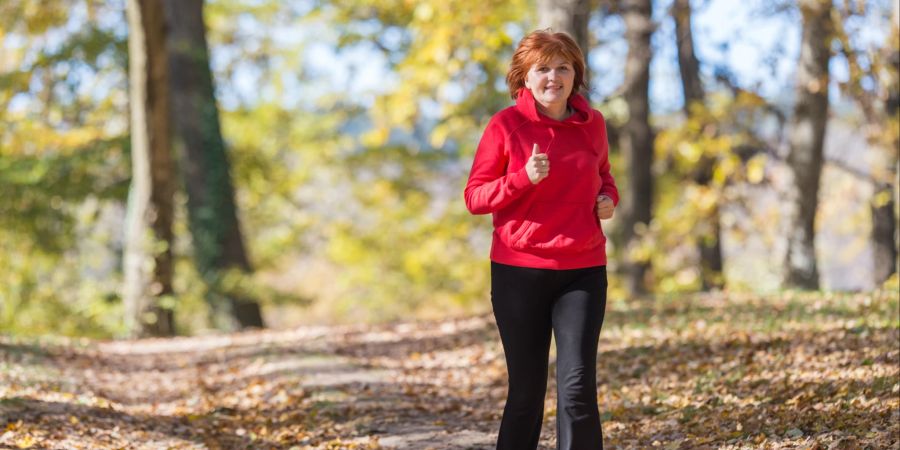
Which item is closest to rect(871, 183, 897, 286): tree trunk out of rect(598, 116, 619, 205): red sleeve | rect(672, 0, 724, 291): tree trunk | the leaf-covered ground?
rect(672, 0, 724, 291): tree trunk

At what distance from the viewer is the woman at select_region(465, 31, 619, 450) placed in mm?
4629

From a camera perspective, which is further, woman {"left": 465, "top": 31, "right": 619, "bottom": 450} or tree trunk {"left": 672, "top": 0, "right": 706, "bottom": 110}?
tree trunk {"left": 672, "top": 0, "right": 706, "bottom": 110}

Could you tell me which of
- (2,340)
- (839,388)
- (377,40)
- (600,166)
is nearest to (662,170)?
(377,40)

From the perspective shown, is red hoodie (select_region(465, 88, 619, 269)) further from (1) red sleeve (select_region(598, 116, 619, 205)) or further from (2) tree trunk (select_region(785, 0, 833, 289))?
(2) tree trunk (select_region(785, 0, 833, 289))

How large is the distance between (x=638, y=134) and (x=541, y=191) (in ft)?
44.7

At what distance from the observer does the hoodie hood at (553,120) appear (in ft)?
15.3

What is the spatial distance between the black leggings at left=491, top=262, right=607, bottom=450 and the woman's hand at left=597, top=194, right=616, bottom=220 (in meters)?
0.24

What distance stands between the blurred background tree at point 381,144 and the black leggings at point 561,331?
25.5 ft

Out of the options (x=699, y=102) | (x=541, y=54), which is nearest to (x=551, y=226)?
(x=541, y=54)

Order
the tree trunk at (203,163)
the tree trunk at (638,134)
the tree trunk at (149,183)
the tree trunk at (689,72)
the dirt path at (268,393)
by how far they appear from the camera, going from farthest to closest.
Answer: the tree trunk at (689,72) → the tree trunk at (203,163) → the tree trunk at (638,134) → the tree trunk at (149,183) → the dirt path at (268,393)

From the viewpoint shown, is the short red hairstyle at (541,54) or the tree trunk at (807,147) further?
the tree trunk at (807,147)

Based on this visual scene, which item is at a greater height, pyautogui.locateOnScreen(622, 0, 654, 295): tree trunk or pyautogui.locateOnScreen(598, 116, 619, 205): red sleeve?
pyautogui.locateOnScreen(622, 0, 654, 295): tree trunk

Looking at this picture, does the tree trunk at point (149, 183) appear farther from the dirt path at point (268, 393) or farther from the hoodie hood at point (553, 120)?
the hoodie hood at point (553, 120)

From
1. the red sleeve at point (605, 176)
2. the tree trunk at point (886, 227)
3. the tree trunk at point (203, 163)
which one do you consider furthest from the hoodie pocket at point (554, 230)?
the tree trunk at point (886, 227)
